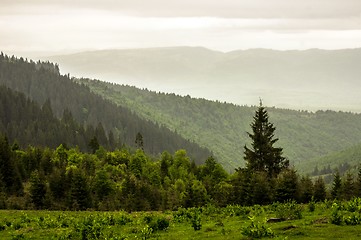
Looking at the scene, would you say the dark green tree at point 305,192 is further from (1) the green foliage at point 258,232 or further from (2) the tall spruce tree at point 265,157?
(1) the green foliage at point 258,232

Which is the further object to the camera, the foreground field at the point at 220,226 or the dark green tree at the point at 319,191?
the dark green tree at the point at 319,191

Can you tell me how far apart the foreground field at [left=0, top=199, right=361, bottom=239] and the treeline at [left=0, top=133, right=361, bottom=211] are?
1692cm

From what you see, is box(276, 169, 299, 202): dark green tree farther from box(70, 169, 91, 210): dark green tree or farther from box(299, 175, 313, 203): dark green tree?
box(70, 169, 91, 210): dark green tree

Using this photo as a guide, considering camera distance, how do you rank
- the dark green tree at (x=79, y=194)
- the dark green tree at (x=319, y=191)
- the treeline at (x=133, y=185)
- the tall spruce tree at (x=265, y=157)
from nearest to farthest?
the treeline at (x=133, y=185)
the dark green tree at (x=319, y=191)
the tall spruce tree at (x=265, y=157)
the dark green tree at (x=79, y=194)

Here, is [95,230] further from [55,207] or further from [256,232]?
[55,207]

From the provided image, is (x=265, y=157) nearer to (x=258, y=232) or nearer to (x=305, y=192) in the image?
(x=305, y=192)

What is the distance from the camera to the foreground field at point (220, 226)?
83.1 ft

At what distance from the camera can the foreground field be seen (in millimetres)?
25344

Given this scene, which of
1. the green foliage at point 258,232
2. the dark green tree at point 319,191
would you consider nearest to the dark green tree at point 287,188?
the dark green tree at point 319,191

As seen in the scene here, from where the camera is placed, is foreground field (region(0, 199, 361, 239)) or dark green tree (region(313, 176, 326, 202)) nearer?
foreground field (region(0, 199, 361, 239))

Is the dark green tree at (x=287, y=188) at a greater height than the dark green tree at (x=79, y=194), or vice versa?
the dark green tree at (x=287, y=188)

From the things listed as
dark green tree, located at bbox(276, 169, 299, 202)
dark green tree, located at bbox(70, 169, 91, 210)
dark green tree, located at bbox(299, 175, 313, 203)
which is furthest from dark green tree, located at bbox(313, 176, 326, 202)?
dark green tree, located at bbox(70, 169, 91, 210)

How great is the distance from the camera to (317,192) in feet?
223

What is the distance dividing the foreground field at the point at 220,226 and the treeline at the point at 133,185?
16.9m
